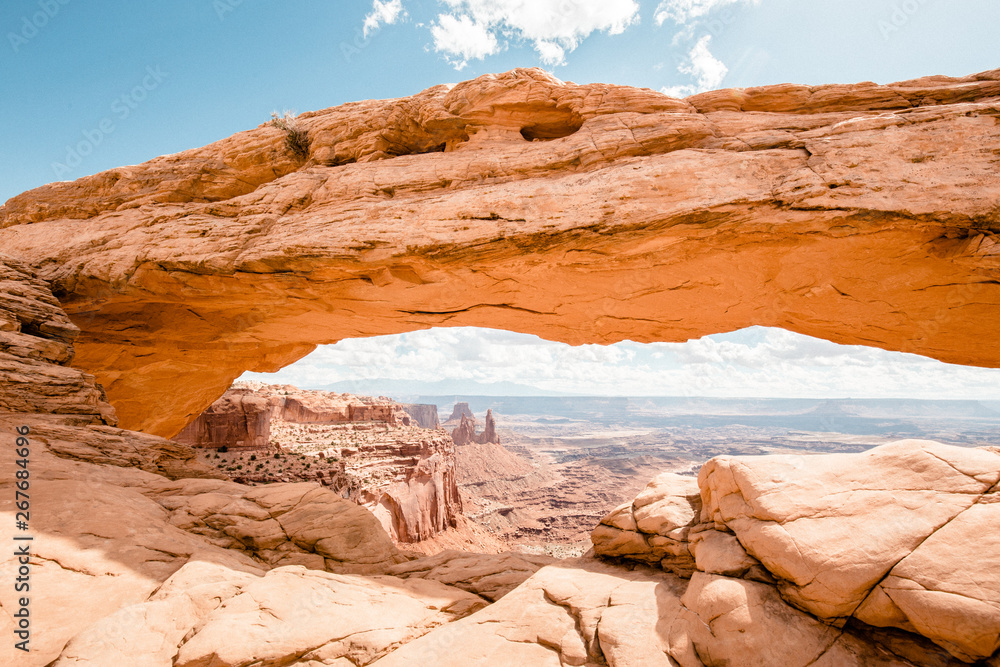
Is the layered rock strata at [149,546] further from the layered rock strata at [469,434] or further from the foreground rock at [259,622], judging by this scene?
the layered rock strata at [469,434]

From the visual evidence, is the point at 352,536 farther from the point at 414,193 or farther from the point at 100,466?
the point at 414,193

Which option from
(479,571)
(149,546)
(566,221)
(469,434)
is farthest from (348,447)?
(469,434)

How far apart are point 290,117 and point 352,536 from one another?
11.8 metres

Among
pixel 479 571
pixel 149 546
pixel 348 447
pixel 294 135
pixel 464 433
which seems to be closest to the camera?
pixel 149 546

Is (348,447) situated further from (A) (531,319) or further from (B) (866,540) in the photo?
(B) (866,540)

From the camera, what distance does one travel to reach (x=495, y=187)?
952cm

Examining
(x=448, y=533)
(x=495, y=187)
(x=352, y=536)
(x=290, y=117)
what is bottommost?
(x=448, y=533)

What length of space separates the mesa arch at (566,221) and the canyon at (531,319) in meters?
0.07

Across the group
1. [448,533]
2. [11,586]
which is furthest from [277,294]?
[448,533]

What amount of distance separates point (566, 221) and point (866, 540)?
269 inches

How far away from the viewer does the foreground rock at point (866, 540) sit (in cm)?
414

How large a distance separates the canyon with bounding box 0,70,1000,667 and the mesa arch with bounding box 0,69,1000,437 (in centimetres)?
7

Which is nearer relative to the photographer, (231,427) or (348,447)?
(231,427)

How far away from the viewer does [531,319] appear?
12438 millimetres
